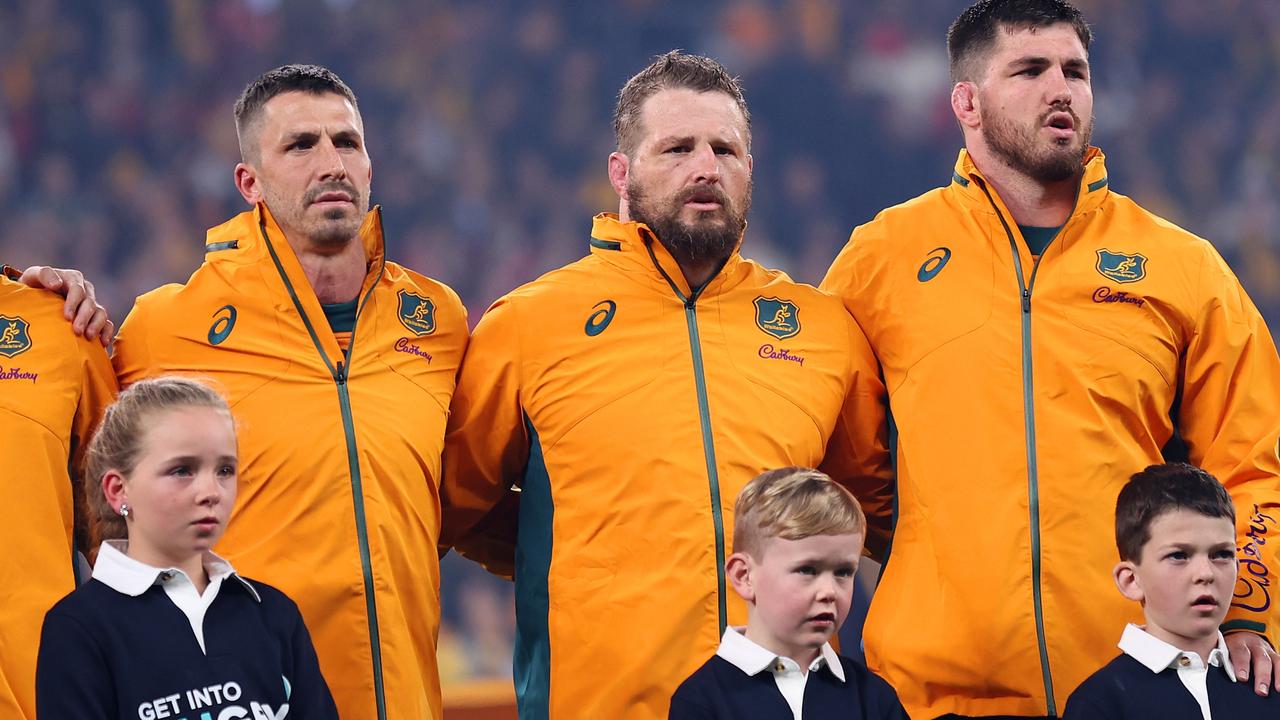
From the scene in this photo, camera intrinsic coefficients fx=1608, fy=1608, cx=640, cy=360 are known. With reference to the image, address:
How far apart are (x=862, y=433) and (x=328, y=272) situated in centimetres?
116

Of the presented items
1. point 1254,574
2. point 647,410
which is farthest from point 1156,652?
point 647,410

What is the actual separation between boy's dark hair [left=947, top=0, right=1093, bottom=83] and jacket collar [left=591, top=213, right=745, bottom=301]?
655mm

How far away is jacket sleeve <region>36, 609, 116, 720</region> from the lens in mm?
2504

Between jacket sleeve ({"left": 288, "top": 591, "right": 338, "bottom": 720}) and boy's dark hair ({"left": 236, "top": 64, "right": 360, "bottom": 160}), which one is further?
boy's dark hair ({"left": 236, "top": 64, "right": 360, "bottom": 160})

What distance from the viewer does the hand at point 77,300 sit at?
311 cm

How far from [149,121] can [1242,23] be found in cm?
733

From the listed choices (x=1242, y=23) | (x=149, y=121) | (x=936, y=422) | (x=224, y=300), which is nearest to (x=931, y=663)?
(x=936, y=422)

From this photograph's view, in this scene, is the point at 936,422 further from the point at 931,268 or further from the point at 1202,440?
the point at 1202,440

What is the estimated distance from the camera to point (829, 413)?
3.30 meters

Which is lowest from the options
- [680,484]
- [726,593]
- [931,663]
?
[931,663]

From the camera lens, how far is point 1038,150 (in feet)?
10.9

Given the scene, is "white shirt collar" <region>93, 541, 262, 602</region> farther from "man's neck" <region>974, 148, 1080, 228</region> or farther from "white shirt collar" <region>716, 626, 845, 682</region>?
"man's neck" <region>974, 148, 1080, 228</region>

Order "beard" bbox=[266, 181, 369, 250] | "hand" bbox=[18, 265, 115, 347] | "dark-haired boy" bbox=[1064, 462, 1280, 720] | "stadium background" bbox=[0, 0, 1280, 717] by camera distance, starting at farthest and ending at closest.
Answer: "stadium background" bbox=[0, 0, 1280, 717], "beard" bbox=[266, 181, 369, 250], "hand" bbox=[18, 265, 115, 347], "dark-haired boy" bbox=[1064, 462, 1280, 720]

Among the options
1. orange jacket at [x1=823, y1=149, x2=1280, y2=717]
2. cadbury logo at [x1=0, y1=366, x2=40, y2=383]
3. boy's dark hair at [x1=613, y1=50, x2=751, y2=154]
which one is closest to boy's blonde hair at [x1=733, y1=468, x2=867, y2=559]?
orange jacket at [x1=823, y1=149, x2=1280, y2=717]
